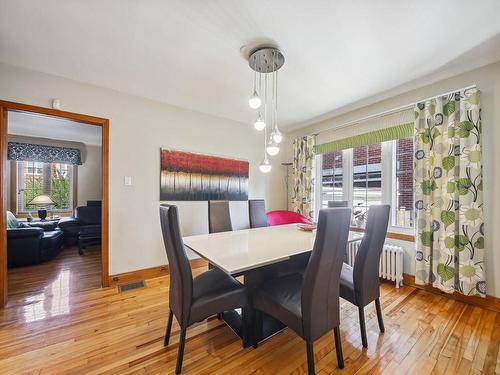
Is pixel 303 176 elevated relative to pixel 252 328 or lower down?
elevated

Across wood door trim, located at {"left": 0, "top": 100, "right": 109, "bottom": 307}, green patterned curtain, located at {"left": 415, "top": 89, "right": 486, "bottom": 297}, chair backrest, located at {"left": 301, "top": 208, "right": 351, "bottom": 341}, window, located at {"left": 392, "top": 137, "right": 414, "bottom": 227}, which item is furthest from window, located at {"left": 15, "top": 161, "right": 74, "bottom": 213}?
green patterned curtain, located at {"left": 415, "top": 89, "right": 486, "bottom": 297}

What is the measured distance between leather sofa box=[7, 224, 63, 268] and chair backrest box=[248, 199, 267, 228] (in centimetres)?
324

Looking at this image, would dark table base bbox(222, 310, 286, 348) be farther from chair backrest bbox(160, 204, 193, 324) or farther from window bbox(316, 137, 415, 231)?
window bbox(316, 137, 415, 231)

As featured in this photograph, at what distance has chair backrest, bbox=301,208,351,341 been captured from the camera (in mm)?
1143

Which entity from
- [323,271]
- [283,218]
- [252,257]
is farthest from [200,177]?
[323,271]

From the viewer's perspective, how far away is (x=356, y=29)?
1592 mm

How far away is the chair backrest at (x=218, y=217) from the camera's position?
2.48m

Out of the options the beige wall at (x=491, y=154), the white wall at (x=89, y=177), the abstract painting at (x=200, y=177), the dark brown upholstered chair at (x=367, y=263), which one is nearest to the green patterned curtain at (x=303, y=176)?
the abstract painting at (x=200, y=177)

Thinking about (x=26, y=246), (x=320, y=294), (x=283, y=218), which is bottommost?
(x=26, y=246)

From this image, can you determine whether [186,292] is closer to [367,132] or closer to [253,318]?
[253,318]

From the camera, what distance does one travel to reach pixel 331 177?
3539 millimetres

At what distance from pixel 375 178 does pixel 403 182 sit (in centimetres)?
33

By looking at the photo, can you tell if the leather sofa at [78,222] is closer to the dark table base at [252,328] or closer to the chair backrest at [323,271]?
the dark table base at [252,328]

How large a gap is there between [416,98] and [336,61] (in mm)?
1273
